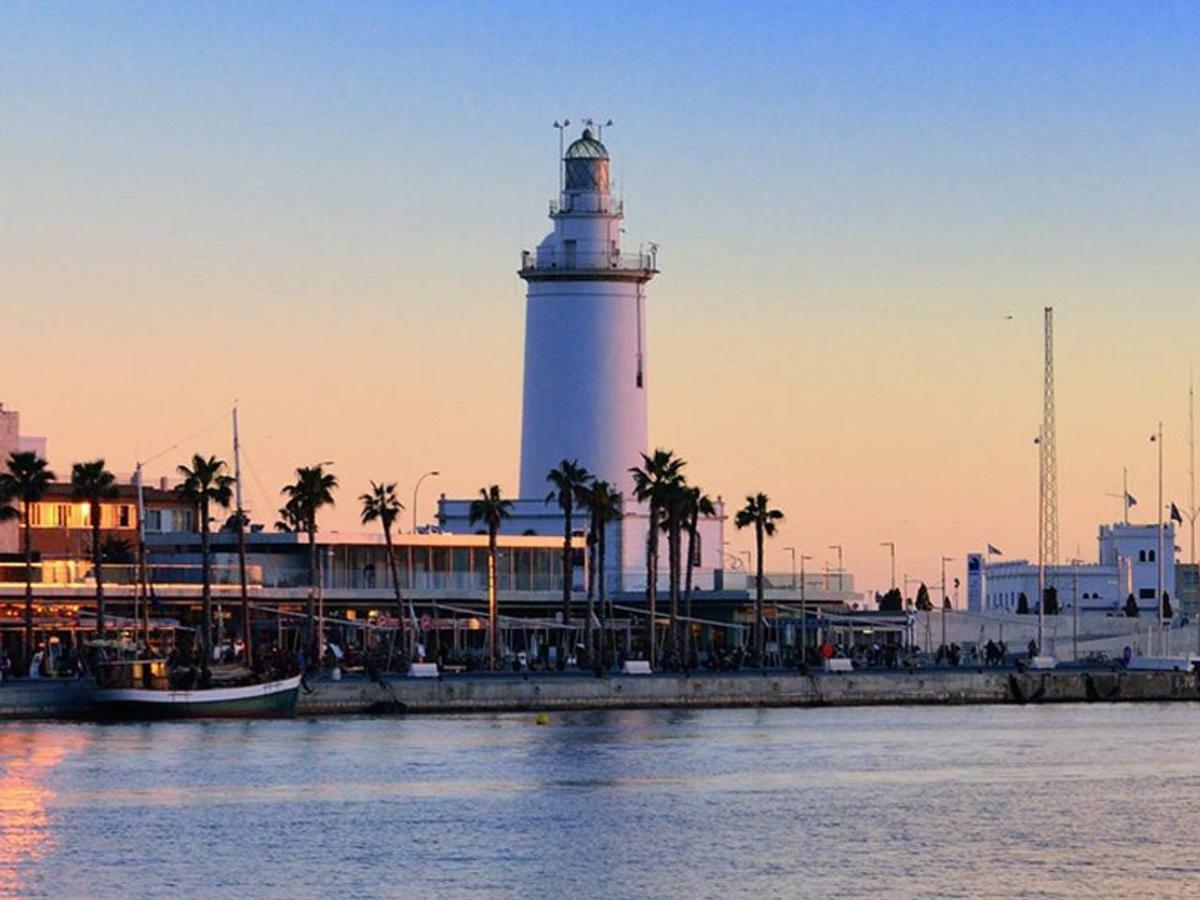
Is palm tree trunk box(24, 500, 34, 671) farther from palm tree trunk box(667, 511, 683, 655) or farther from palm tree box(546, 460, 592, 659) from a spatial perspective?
palm tree trunk box(667, 511, 683, 655)

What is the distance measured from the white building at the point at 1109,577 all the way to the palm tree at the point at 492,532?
55.3 meters

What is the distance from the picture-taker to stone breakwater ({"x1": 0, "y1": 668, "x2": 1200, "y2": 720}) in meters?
109

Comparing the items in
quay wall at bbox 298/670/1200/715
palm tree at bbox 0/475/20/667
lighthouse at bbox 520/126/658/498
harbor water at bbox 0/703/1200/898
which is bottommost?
harbor water at bbox 0/703/1200/898

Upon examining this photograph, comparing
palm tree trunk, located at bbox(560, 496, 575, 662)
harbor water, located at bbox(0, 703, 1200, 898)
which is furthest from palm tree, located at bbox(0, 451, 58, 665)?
palm tree trunk, located at bbox(560, 496, 575, 662)

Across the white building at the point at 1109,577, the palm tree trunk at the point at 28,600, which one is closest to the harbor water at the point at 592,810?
the palm tree trunk at the point at 28,600

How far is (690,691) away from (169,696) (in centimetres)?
2306

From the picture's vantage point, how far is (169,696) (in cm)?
10375

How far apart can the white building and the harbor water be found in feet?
255

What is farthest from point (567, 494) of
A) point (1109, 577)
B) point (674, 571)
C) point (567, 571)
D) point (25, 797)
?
point (1109, 577)

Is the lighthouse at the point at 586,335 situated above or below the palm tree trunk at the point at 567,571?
above

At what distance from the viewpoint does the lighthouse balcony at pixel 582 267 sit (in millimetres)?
133125

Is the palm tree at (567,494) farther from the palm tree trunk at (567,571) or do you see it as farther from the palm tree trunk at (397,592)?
the palm tree trunk at (397,592)

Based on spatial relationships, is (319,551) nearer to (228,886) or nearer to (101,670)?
(101,670)

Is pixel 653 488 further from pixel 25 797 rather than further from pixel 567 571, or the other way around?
Result: pixel 25 797
